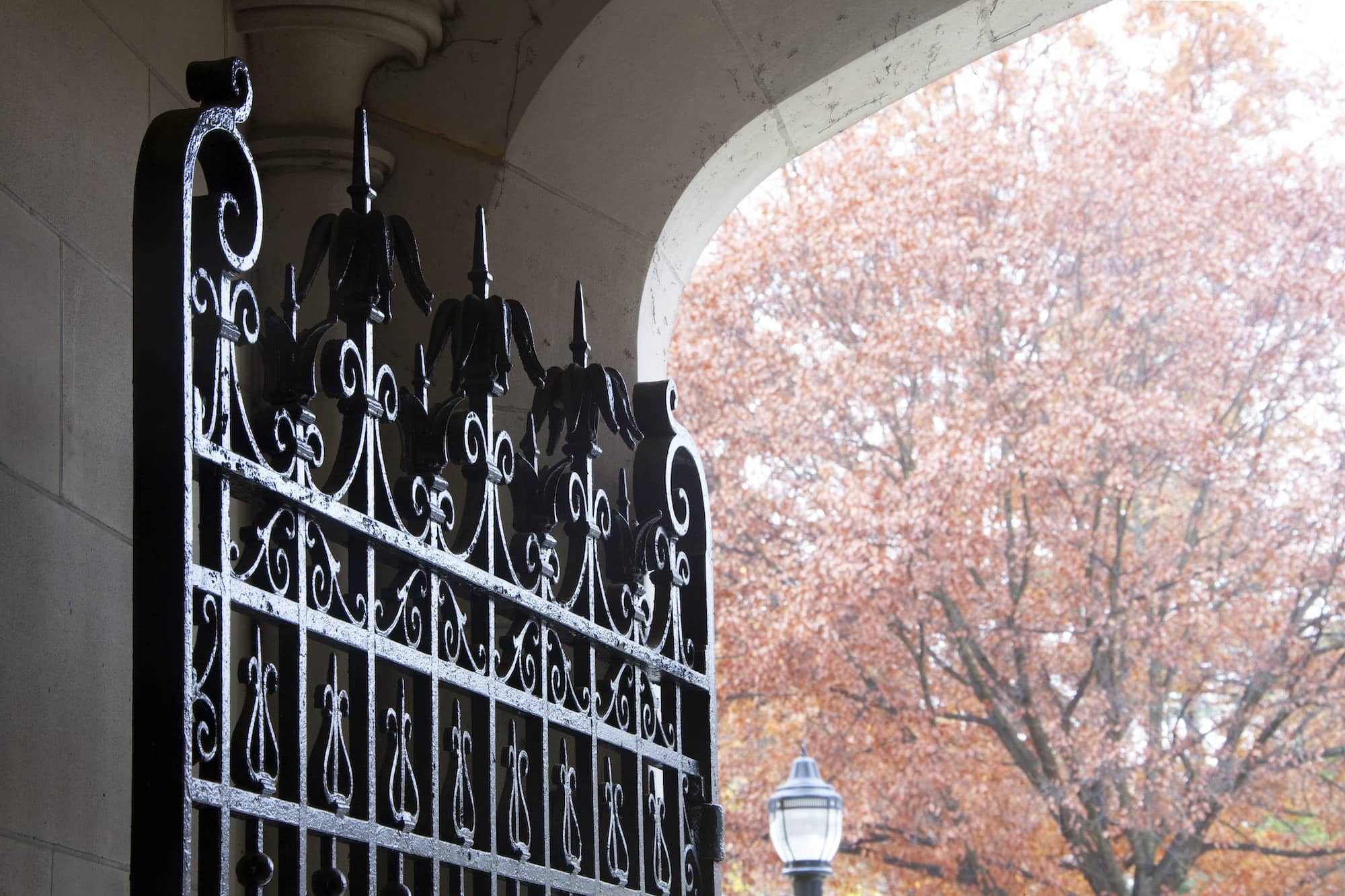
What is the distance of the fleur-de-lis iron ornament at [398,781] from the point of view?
3.48ft

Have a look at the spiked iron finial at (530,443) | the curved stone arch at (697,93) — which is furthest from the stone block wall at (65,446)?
the curved stone arch at (697,93)

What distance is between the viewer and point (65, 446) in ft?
4.09

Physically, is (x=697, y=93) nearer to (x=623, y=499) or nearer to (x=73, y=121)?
(x=623, y=499)

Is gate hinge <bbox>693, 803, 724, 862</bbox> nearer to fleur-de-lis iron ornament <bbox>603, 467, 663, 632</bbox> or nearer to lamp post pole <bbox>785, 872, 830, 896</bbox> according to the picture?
fleur-de-lis iron ornament <bbox>603, 467, 663, 632</bbox>

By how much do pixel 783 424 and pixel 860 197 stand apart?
167 centimetres

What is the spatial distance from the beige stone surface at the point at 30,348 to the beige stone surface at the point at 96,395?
0.02 m

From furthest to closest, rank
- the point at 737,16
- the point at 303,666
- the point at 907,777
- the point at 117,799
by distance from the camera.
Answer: the point at 907,777 < the point at 737,16 < the point at 117,799 < the point at 303,666

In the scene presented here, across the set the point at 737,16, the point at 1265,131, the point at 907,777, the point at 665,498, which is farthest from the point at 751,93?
the point at 1265,131

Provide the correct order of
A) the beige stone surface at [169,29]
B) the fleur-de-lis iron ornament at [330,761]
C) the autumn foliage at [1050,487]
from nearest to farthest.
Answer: the fleur-de-lis iron ornament at [330,761] < the beige stone surface at [169,29] < the autumn foliage at [1050,487]

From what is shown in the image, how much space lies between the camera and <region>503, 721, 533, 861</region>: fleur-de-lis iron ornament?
1.21 m

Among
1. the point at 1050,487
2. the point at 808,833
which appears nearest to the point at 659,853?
the point at 808,833

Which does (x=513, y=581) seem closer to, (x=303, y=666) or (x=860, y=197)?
(x=303, y=666)

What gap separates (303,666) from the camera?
98cm

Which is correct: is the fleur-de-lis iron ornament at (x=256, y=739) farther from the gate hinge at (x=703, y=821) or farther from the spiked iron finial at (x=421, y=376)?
the gate hinge at (x=703, y=821)
